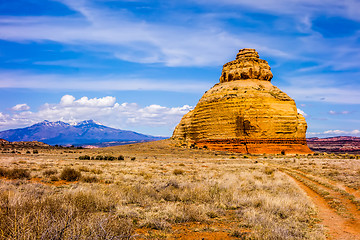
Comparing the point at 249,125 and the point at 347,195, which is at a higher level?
the point at 249,125

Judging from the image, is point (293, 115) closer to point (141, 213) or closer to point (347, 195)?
point (347, 195)

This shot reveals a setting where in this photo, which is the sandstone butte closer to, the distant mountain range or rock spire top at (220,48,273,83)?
rock spire top at (220,48,273,83)

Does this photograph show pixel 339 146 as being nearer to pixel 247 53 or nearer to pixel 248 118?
pixel 247 53

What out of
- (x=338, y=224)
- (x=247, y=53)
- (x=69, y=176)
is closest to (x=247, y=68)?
(x=247, y=53)

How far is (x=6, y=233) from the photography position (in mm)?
3775

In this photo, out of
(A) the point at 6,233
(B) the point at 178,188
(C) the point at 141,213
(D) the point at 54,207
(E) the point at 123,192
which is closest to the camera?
(A) the point at 6,233

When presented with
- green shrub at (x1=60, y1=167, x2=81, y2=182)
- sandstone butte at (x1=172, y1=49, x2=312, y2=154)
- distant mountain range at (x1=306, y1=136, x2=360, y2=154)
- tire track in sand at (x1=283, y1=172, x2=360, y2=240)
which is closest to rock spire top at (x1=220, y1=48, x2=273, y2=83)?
sandstone butte at (x1=172, y1=49, x2=312, y2=154)

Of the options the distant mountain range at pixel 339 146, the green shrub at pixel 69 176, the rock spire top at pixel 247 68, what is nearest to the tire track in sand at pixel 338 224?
the green shrub at pixel 69 176

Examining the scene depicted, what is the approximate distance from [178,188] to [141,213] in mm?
4147

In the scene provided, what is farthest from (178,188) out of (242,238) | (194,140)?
(194,140)

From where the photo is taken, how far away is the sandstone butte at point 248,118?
5088 centimetres

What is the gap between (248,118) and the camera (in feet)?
167

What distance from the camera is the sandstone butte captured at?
50.9 metres

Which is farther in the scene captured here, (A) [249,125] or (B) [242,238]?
(A) [249,125]
